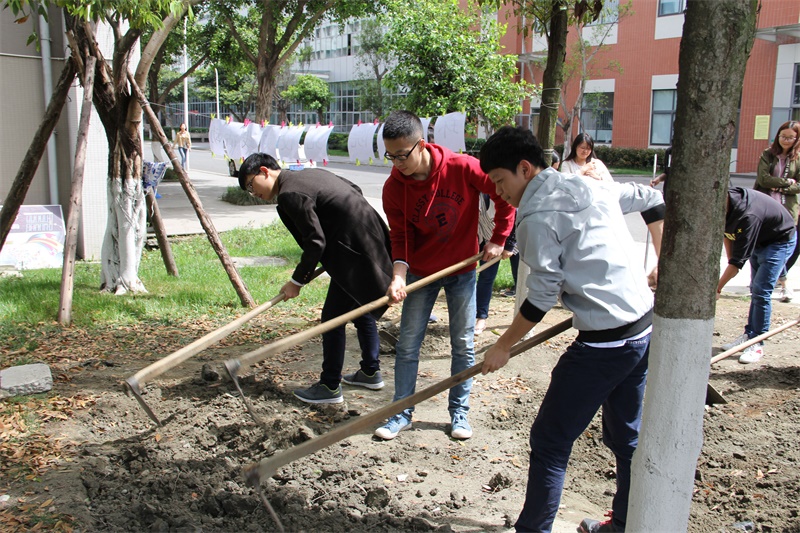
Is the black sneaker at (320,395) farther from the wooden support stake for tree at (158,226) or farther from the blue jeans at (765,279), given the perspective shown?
the wooden support stake for tree at (158,226)

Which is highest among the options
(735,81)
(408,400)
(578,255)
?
(735,81)

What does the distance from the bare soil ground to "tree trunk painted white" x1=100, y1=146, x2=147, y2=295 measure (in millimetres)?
1887

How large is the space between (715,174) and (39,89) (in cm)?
906

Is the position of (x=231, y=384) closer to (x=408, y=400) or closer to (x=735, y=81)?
(x=408, y=400)

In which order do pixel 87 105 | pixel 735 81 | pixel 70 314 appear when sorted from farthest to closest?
1. pixel 87 105
2. pixel 70 314
3. pixel 735 81

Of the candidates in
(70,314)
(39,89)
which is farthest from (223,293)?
(39,89)

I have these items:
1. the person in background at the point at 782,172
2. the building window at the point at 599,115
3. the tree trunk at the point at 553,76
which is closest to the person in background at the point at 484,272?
the tree trunk at the point at 553,76

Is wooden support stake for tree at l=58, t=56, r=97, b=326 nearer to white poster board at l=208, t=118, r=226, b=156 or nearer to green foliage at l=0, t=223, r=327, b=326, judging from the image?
green foliage at l=0, t=223, r=327, b=326

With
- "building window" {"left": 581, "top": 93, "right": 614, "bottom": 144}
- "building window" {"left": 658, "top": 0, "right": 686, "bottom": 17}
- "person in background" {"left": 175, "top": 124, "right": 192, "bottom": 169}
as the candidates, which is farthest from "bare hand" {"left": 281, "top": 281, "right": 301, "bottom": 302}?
"building window" {"left": 581, "top": 93, "right": 614, "bottom": 144}

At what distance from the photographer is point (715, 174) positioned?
2.01 metres

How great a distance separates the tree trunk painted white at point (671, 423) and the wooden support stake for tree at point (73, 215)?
510cm

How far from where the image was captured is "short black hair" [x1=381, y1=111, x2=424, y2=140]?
3.49m

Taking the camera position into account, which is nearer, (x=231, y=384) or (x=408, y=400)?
(x=408, y=400)

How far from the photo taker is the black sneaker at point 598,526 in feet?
9.32
